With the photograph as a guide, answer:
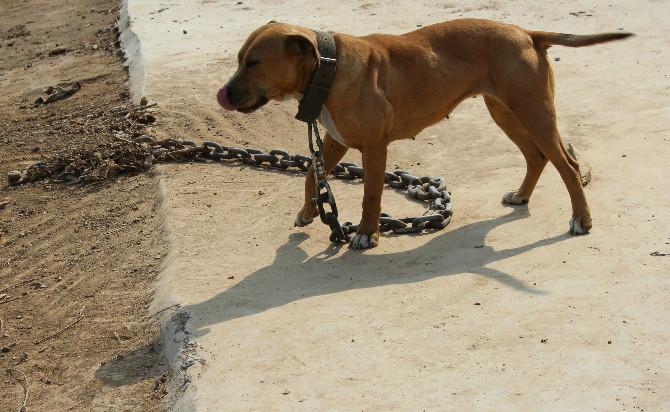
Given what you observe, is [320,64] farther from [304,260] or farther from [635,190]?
[635,190]

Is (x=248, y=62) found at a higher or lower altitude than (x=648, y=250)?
higher

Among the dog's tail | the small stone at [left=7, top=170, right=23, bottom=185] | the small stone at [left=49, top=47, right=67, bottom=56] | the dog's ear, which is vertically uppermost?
A: the dog's ear

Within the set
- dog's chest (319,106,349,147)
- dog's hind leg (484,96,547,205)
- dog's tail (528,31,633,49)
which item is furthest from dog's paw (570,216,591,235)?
dog's chest (319,106,349,147)

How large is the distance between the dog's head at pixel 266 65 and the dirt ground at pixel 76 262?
1.37 m

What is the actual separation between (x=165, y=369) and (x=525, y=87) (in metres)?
3.32

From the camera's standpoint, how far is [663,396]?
4758 mm

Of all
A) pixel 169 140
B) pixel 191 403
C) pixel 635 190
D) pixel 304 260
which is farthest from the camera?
pixel 169 140

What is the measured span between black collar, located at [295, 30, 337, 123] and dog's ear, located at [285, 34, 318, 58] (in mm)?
93

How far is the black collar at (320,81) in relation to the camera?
274 inches

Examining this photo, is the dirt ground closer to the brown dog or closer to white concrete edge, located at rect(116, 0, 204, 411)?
white concrete edge, located at rect(116, 0, 204, 411)

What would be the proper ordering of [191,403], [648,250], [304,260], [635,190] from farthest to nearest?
[635,190]
[304,260]
[648,250]
[191,403]

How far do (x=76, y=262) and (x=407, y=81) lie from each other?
113 inches

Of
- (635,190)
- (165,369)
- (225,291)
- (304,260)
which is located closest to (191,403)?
(165,369)

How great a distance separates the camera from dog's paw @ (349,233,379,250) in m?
7.26
